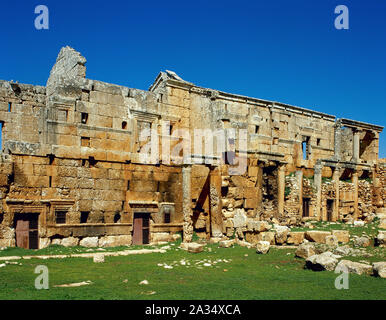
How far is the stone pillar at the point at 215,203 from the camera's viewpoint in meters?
17.9

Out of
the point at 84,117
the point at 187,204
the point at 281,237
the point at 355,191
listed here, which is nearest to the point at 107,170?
the point at 84,117

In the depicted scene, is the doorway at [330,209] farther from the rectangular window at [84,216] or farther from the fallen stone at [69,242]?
the fallen stone at [69,242]

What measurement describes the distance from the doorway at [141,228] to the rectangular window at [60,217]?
10.4ft

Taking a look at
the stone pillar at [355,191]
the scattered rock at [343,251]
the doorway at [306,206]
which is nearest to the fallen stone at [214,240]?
the scattered rock at [343,251]

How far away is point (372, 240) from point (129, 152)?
412 inches

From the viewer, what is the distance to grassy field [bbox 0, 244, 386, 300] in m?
8.06

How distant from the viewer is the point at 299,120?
2802 cm

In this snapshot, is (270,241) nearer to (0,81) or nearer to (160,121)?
(160,121)

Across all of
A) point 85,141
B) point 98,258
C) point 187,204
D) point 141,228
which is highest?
point 85,141

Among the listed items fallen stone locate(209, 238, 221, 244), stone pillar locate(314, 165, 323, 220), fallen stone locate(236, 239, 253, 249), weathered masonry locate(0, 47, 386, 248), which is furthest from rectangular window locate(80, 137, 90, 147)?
stone pillar locate(314, 165, 323, 220)

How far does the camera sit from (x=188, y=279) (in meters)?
10.0

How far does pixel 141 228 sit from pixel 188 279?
327 inches

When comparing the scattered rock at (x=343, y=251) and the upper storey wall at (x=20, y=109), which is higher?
the upper storey wall at (x=20, y=109)

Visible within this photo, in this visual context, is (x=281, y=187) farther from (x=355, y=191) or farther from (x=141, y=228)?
(x=141, y=228)
